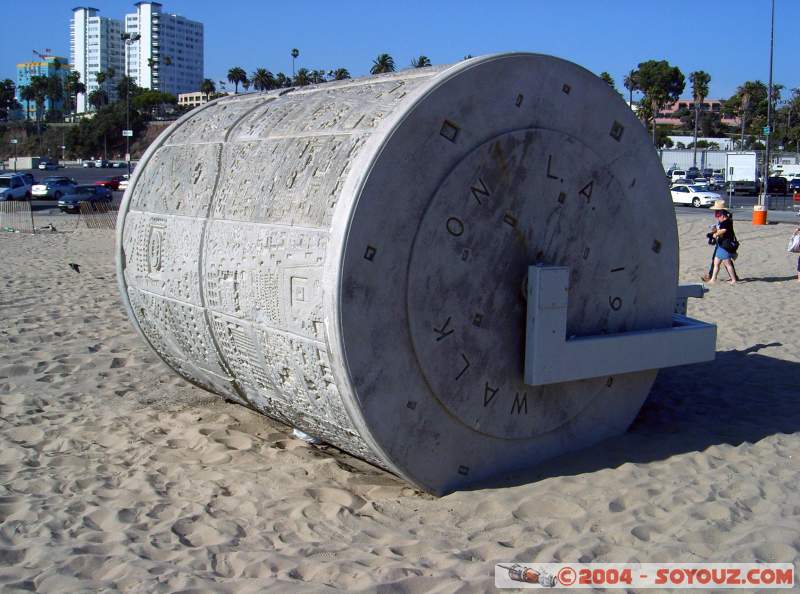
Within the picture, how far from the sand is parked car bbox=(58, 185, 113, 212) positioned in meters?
30.9

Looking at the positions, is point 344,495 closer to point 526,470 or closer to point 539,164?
point 526,470

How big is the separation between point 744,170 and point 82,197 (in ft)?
122

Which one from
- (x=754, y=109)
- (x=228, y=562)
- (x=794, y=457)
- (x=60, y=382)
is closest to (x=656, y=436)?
(x=794, y=457)

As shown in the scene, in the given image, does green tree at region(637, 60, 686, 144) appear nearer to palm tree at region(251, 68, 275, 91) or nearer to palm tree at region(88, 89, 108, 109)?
palm tree at region(251, 68, 275, 91)

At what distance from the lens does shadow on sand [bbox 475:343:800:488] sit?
549 centimetres

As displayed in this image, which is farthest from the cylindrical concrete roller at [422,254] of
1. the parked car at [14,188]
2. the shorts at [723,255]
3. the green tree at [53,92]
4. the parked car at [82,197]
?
the green tree at [53,92]

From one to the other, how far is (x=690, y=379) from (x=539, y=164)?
3.42 metres

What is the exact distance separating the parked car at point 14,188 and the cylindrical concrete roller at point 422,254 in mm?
38681

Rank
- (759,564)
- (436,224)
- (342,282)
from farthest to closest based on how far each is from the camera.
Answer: (436,224) < (342,282) < (759,564)

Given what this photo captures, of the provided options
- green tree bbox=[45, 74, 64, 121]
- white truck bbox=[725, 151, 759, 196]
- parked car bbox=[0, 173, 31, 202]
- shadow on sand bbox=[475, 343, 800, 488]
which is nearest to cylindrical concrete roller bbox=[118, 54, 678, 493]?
shadow on sand bbox=[475, 343, 800, 488]

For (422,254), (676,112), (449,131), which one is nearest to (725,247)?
(449,131)

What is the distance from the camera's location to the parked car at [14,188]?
134 ft

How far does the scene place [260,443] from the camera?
6.02 m

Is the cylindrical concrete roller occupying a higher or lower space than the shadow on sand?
higher
